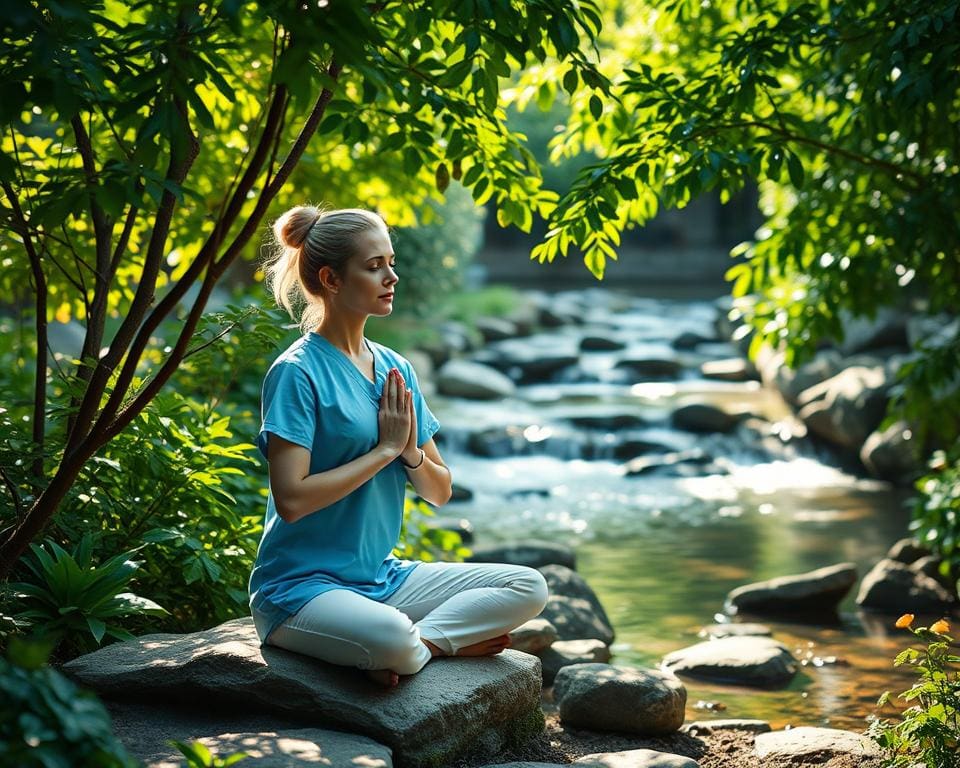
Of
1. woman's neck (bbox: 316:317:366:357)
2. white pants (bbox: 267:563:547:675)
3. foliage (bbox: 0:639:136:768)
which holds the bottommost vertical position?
white pants (bbox: 267:563:547:675)

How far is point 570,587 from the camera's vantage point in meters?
7.12

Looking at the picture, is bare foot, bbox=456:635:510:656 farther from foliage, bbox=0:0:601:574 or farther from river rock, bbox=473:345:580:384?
river rock, bbox=473:345:580:384

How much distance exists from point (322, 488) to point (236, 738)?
0.78 m

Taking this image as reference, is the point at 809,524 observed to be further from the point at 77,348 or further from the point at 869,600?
the point at 77,348

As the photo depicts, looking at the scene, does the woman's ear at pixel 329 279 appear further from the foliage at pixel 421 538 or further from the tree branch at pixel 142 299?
the foliage at pixel 421 538

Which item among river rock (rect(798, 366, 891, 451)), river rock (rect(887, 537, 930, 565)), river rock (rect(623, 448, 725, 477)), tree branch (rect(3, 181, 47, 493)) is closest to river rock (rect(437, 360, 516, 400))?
A: river rock (rect(623, 448, 725, 477))

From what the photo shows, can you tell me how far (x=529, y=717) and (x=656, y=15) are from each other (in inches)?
163

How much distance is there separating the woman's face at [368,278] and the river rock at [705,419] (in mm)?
11516

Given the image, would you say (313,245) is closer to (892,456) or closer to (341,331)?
(341,331)

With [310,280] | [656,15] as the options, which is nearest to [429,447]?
[310,280]

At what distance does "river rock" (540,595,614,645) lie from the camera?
6.77m

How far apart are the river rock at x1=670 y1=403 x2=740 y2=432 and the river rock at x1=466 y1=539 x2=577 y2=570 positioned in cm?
677

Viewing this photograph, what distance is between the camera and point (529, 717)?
4.29 metres

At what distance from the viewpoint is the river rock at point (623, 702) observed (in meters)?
4.85
